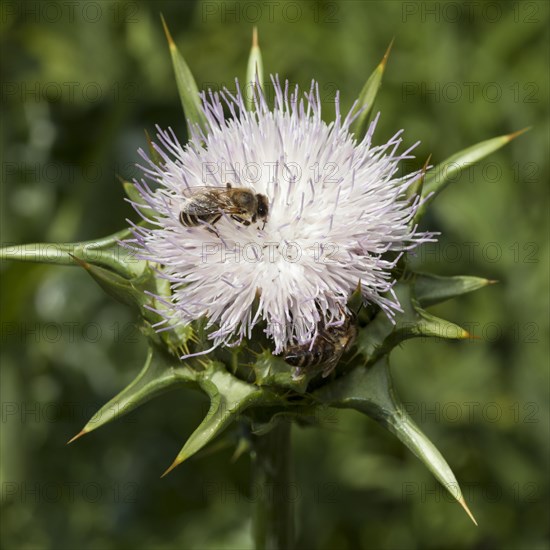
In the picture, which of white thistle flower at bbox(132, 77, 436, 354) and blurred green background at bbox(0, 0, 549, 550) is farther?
blurred green background at bbox(0, 0, 549, 550)

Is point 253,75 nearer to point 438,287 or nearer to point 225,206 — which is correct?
point 225,206

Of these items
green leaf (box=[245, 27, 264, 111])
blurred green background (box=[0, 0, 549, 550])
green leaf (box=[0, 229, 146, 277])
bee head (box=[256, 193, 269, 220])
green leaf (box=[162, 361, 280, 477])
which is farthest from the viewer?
blurred green background (box=[0, 0, 549, 550])

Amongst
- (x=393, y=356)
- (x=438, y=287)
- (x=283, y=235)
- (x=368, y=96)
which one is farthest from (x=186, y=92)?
(x=393, y=356)

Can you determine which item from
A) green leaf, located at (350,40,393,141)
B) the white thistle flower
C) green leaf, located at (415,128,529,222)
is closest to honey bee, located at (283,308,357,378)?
the white thistle flower

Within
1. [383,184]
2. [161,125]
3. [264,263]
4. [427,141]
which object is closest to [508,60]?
[427,141]

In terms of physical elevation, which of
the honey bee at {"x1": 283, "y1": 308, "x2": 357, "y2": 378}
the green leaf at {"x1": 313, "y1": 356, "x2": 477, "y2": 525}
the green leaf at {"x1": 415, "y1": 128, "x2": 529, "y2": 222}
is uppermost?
the green leaf at {"x1": 415, "y1": 128, "x2": 529, "y2": 222}

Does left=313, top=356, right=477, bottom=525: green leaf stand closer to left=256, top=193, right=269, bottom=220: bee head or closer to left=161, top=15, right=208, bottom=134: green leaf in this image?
left=256, top=193, right=269, bottom=220: bee head

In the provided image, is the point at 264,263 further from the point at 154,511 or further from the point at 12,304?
the point at 154,511
